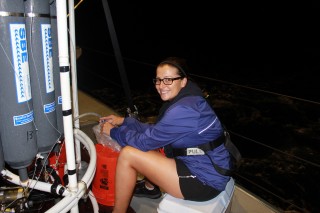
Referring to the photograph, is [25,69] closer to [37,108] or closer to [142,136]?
[37,108]

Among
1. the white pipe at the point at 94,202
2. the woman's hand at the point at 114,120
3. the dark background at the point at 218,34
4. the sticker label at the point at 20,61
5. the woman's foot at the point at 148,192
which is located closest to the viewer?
the sticker label at the point at 20,61

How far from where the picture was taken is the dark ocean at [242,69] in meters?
2.85

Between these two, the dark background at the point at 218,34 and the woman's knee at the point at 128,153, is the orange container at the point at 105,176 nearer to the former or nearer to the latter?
the woman's knee at the point at 128,153

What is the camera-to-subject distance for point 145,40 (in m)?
12.6

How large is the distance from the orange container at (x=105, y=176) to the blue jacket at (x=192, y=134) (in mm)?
272

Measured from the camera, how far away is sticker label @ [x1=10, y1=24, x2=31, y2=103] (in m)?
0.99

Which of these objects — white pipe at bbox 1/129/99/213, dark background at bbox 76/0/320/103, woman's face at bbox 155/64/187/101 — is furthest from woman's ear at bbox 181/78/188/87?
dark background at bbox 76/0/320/103

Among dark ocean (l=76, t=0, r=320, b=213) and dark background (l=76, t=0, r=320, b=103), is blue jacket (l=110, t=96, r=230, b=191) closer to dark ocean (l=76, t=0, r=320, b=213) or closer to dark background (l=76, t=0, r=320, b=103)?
dark ocean (l=76, t=0, r=320, b=213)

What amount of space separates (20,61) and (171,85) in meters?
0.78

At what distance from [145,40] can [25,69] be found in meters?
11.9

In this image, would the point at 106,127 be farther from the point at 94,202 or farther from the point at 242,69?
the point at 242,69

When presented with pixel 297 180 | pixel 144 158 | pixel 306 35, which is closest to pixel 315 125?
pixel 297 180

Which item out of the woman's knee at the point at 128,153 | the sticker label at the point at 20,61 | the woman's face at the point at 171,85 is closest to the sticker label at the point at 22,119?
the sticker label at the point at 20,61

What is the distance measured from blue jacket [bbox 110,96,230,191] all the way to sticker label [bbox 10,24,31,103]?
0.66m
